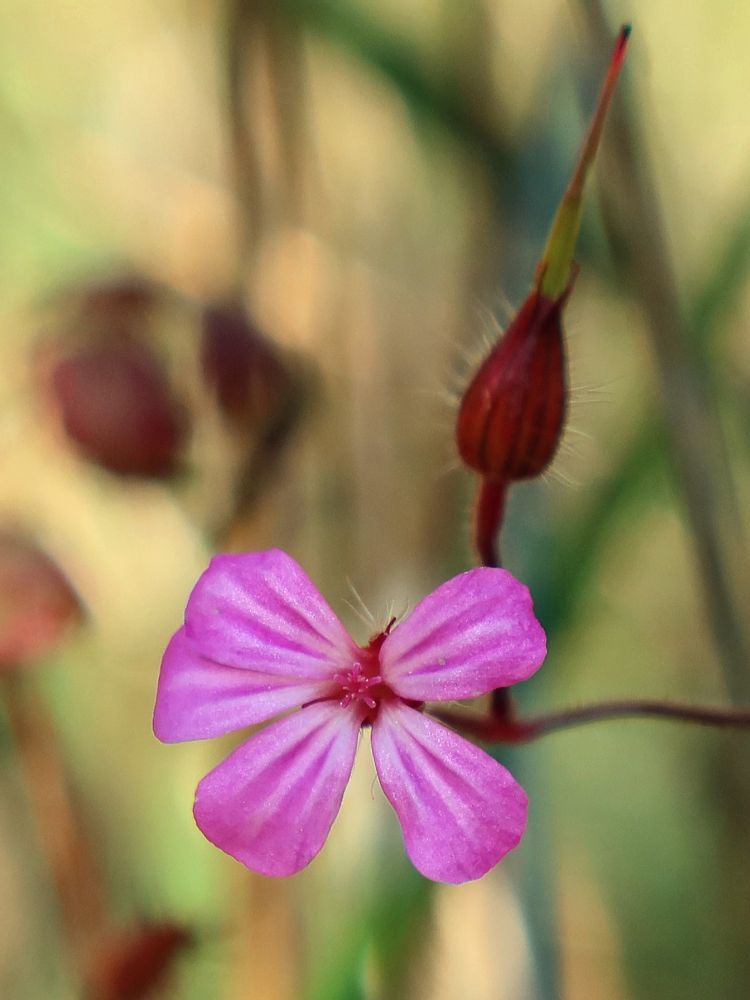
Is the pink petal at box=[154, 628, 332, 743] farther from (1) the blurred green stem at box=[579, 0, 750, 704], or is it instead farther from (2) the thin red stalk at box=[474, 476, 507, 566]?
(1) the blurred green stem at box=[579, 0, 750, 704]

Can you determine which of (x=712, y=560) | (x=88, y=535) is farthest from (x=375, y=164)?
(x=712, y=560)

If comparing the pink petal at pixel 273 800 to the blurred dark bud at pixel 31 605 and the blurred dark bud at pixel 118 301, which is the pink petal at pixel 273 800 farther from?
the blurred dark bud at pixel 118 301

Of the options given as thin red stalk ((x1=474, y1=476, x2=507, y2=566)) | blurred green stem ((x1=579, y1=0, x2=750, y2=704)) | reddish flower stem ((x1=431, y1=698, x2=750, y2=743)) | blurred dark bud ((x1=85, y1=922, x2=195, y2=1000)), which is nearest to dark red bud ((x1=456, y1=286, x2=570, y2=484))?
thin red stalk ((x1=474, y1=476, x2=507, y2=566))

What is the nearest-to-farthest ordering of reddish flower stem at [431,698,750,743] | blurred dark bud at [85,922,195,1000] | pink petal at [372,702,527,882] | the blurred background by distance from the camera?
1. pink petal at [372,702,527,882]
2. reddish flower stem at [431,698,750,743]
3. blurred dark bud at [85,922,195,1000]
4. the blurred background

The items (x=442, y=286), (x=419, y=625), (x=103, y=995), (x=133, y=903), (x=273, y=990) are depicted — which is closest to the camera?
(x=419, y=625)

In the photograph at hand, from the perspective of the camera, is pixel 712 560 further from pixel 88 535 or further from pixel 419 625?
pixel 88 535

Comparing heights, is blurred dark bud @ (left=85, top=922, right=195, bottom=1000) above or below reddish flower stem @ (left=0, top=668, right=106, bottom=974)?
below
